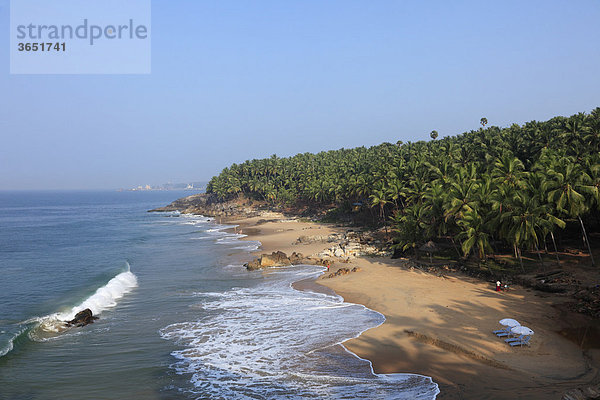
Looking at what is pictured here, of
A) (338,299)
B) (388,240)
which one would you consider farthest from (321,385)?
(388,240)

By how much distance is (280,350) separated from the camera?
2208 cm

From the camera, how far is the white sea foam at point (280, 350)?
685 inches

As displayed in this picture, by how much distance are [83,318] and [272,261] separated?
71.6 feet

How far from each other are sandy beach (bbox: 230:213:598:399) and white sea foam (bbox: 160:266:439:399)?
119 centimetres

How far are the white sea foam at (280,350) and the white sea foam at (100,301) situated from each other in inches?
303

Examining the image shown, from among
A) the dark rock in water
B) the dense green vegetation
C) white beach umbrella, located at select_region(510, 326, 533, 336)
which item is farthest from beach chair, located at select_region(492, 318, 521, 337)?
the dark rock in water

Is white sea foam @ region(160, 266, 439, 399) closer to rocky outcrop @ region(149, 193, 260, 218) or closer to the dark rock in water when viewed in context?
the dark rock in water

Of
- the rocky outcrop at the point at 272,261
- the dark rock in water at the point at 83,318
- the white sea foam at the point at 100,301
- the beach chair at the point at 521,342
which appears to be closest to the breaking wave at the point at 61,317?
the white sea foam at the point at 100,301

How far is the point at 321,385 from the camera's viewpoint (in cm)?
1770

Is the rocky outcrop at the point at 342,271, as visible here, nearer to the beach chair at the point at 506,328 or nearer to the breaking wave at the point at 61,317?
the beach chair at the point at 506,328

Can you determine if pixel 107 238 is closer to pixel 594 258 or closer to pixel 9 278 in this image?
pixel 9 278

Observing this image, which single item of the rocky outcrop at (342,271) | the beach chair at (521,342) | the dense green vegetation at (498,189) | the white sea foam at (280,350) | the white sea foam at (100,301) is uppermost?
the dense green vegetation at (498,189)

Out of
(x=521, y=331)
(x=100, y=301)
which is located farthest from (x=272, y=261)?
(x=521, y=331)

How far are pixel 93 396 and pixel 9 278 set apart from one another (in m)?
33.4
